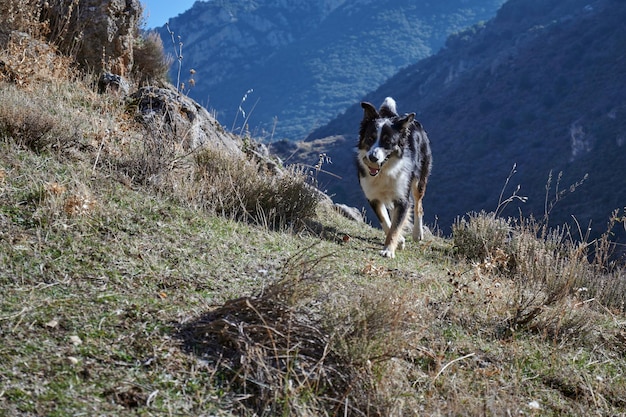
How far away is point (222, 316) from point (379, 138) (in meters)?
4.34

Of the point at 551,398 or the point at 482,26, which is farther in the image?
the point at 482,26

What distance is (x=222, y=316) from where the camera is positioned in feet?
11.9

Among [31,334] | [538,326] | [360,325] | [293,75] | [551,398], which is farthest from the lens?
[293,75]

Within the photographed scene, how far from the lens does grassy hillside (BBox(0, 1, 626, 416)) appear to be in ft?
10.3

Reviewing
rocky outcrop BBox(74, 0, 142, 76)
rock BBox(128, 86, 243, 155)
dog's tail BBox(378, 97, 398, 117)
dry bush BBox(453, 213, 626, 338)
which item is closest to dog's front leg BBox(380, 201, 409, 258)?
dry bush BBox(453, 213, 626, 338)

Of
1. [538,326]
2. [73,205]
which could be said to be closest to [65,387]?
[73,205]

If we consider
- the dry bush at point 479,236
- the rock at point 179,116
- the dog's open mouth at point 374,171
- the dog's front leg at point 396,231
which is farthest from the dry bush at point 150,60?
the dry bush at point 479,236

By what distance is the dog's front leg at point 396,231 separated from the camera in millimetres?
7086

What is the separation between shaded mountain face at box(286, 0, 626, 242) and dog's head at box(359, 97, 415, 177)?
Answer: 2721 centimetres

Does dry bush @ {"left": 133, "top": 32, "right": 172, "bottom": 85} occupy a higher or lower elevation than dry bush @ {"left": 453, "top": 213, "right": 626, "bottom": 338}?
higher

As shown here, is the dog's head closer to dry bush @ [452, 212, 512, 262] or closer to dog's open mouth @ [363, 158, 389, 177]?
dog's open mouth @ [363, 158, 389, 177]

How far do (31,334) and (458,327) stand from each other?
2731mm

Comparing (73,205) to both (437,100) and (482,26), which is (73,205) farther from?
(482,26)

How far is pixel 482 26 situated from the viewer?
107 meters
